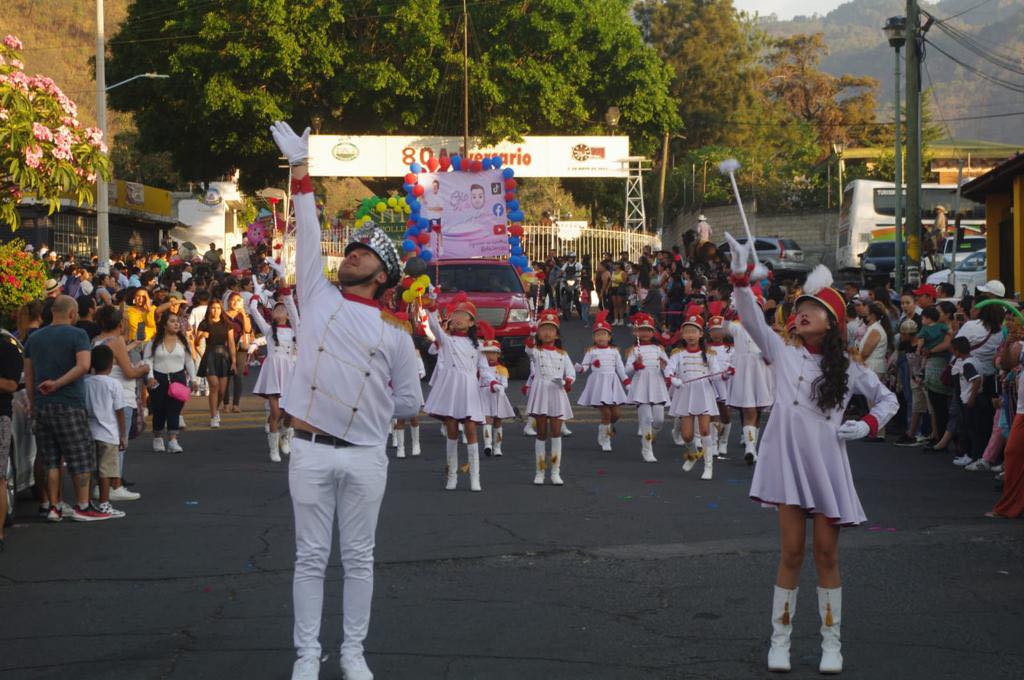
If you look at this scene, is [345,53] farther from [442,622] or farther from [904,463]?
[442,622]

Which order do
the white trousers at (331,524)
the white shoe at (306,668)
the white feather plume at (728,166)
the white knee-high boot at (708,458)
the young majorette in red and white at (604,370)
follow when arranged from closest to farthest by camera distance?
the white shoe at (306,668) → the white trousers at (331,524) → the white feather plume at (728,166) → the white knee-high boot at (708,458) → the young majorette in red and white at (604,370)

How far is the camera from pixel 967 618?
7.61 meters

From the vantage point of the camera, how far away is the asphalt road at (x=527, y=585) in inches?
265

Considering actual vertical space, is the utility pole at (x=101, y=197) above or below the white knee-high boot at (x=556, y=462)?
above

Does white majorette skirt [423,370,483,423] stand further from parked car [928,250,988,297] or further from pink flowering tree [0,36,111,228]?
parked car [928,250,988,297]

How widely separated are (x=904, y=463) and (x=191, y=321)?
1129 cm

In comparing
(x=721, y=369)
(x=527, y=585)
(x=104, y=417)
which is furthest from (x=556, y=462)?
(x=527, y=585)

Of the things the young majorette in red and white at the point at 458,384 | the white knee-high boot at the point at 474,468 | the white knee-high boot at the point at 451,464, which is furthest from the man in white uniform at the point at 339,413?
the white knee-high boot at the point at 451,464

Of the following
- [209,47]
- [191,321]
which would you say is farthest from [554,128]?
[191,321]

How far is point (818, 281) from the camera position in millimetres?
7008

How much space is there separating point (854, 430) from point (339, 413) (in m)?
2.55

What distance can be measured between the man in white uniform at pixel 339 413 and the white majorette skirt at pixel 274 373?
8883 mm

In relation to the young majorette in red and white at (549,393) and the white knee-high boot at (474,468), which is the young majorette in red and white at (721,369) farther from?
the white knee-high boot at (474,468)

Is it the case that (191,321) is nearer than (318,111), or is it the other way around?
(191,321)
